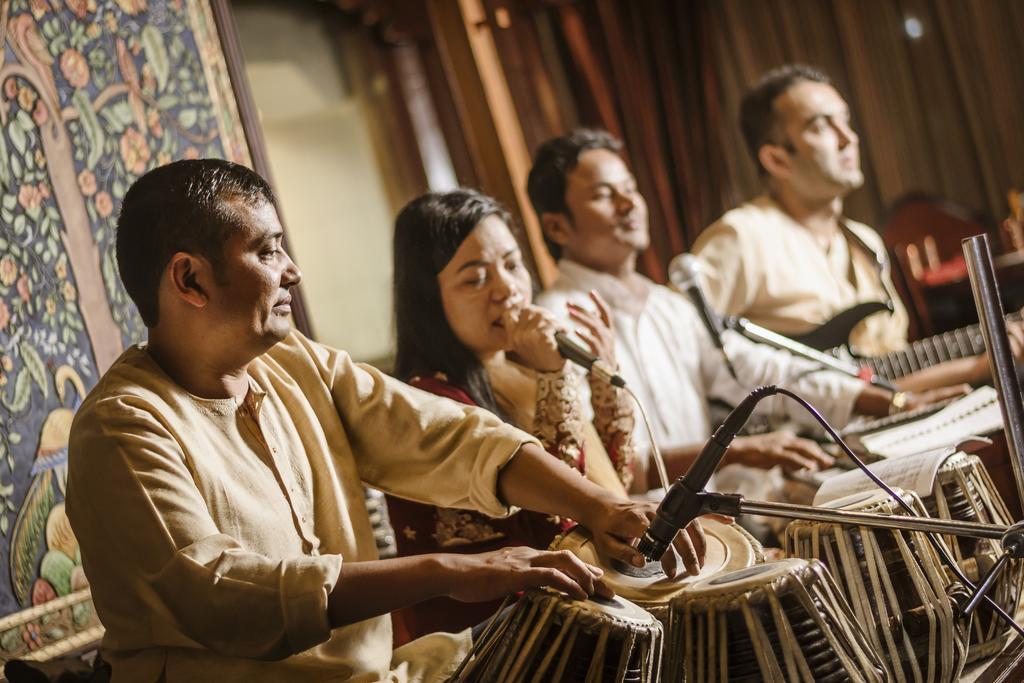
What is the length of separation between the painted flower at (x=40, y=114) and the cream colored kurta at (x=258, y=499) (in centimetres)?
79

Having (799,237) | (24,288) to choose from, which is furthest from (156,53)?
(799,237)

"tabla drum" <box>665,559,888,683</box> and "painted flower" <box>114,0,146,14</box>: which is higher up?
"painted flower" <box>114,0,146,14</box>

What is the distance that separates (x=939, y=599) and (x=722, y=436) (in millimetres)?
529

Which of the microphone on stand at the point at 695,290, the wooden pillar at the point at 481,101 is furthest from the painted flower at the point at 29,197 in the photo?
the wooden pillar at the point at 481,101

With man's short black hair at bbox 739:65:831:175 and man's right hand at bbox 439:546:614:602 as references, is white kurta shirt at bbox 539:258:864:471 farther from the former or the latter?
man's right hand at bbox 439:546:614:602

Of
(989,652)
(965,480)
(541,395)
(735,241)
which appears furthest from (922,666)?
(735,241)

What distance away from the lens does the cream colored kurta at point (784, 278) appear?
4.18 m

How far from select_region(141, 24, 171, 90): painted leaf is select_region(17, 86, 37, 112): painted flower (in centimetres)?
39

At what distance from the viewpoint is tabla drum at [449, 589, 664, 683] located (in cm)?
162

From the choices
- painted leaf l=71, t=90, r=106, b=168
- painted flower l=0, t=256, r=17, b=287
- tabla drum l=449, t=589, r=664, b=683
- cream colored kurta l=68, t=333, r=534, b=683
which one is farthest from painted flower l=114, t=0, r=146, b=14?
tabla drum l=449, t=589, r=664, b=683

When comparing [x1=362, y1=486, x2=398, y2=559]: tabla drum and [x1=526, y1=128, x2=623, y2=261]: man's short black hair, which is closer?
[x1=362, y1=486, x2=398, y2=559]: tabla drum

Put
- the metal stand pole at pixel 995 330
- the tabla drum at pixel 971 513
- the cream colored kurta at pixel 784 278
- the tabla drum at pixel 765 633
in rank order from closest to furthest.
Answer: the tabla drum at pixel 765 633 < the metal stand pole at pixel 995 330 < the tabla drum at pixel 971 513 < the cream colored kurta at pixel 784 278

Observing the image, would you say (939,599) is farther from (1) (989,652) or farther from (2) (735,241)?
(2) (735,241)

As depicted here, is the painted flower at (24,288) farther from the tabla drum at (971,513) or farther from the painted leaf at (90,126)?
the tabla drum at (971,513)
